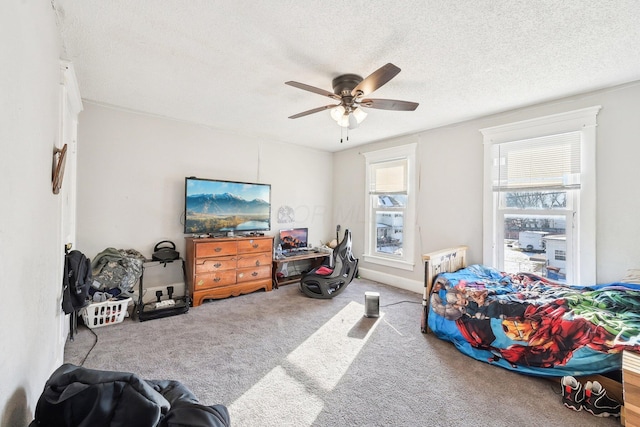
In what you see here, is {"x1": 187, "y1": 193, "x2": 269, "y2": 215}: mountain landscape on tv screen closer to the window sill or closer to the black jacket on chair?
the window sill

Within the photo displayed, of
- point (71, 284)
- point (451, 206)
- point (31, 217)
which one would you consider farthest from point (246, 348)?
point (451, 206)

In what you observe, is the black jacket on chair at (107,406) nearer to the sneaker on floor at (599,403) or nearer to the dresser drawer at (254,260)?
the sneaker on floor at (599,403)

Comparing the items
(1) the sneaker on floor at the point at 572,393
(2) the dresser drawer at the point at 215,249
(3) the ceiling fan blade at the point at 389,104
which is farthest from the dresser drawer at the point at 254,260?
(1) the sneaker on floor at the point at 572,393

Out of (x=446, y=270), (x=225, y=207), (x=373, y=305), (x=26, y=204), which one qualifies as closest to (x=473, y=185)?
(x=446, y=270)

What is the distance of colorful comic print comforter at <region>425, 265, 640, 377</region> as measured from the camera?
1.72 metres

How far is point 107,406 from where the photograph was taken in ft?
2.52

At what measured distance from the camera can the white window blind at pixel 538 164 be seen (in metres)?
2.70

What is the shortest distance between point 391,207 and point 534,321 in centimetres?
264

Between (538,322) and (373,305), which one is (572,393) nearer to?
(538,322)

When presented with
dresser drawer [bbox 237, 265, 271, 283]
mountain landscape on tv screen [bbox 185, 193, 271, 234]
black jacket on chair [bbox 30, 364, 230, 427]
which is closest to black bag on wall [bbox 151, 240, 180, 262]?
mountain landscape on tv screen [bbox 185, 193, 271, 234]

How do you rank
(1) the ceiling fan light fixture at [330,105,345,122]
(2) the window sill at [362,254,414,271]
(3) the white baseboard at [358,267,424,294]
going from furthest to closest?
1. (2) the window sill at [362,254,414,271]
2. (3) the white baseboard at [358,267,424,294]
3. (1) the ceiling fan light fixture at [330,105,345,122]

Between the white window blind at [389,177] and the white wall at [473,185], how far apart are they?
0.86 ft

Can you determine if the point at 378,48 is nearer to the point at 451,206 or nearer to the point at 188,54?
the point at 188,54

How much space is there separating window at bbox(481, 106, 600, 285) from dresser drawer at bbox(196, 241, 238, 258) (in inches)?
130
